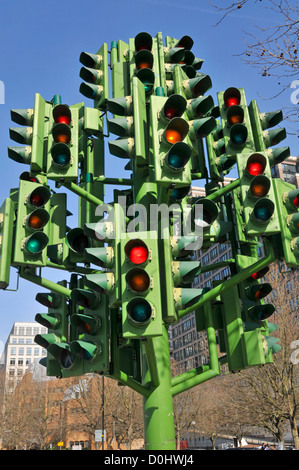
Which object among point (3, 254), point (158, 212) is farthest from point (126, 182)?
point (3, 254)

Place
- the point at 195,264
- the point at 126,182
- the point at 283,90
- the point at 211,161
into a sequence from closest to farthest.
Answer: the point at 195,264, the point at 283,90, the point at 126,182, the point at 211,161

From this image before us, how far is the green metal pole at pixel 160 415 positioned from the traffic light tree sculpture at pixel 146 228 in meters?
0.01

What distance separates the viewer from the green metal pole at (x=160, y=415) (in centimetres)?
590

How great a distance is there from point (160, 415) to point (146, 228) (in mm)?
2517

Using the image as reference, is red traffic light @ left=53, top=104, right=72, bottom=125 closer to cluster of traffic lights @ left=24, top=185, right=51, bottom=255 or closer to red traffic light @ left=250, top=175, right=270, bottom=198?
cluster of traffic lights @ left=24, top=185, right=51, bottom=255

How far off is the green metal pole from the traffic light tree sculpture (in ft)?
0.05

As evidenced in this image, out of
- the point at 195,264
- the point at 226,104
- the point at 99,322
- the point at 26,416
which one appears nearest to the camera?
the point at 195,264

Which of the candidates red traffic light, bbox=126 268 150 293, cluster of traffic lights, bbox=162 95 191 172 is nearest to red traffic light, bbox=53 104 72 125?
cluster of traffic lights, bbox=162 95 191 172

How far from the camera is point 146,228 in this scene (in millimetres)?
6617

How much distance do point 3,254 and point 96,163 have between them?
2714 millimetres

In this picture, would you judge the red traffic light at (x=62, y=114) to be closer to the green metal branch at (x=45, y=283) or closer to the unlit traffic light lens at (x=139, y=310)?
the green metal branch at (x=45, y=283)

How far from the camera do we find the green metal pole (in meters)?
5.90
